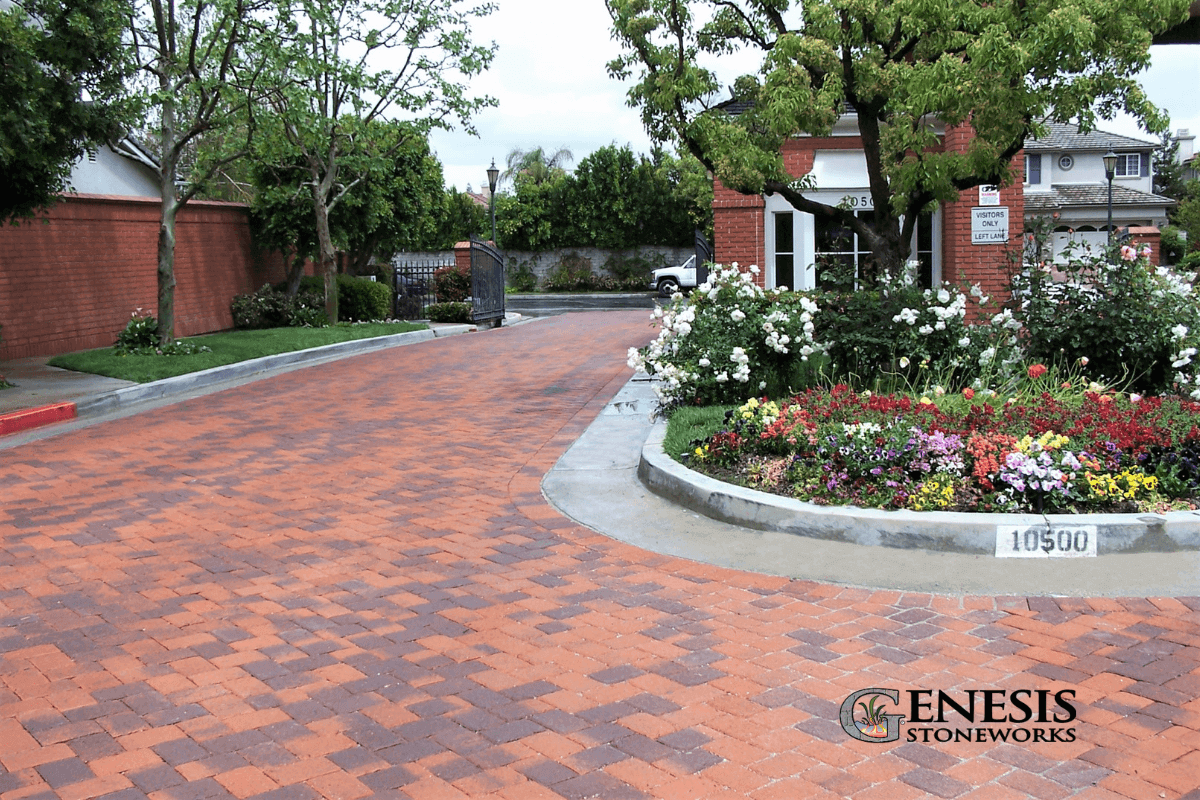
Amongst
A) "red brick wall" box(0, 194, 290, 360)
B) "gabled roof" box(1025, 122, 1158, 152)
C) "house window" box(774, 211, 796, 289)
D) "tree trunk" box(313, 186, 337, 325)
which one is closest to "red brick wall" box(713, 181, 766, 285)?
"house window" box(774, 211, 796, 289)

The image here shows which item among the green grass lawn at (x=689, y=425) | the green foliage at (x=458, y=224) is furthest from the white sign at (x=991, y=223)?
the green foliage at (x=458, y=224)

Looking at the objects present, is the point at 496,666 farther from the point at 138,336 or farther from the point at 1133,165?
the point at 1133,165

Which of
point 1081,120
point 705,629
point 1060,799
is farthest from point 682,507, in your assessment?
point 1081,120

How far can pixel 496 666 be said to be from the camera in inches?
184

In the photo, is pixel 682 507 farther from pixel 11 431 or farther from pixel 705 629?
pixel 11 431

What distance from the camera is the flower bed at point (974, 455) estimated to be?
20.3 ft

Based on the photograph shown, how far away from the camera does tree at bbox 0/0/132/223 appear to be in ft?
40.0

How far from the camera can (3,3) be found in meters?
19.4

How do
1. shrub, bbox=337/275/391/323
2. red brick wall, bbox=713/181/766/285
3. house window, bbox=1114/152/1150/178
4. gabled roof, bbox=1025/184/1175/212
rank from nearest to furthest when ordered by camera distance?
red brick wall, bbox=713/181/766/285
shrub, bbox=337/275/391/323
gabled roof, bbox=1025/184/1175/212
house window, bbox=1114/152/1150/178

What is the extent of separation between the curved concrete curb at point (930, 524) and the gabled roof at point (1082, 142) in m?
46.8
